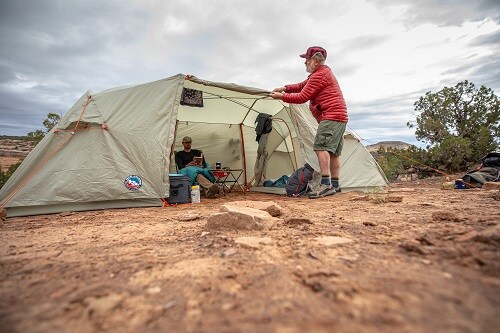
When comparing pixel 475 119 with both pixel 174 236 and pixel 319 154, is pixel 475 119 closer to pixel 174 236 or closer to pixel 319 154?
pixel 319 154

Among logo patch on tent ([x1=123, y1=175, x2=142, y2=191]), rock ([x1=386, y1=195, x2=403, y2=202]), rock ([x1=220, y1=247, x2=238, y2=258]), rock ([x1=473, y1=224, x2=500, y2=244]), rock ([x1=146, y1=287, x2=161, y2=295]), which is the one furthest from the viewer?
logo patch on tent ([x1=123, y1=175, x2=142, y2=191])

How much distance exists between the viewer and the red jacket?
419 centimetres

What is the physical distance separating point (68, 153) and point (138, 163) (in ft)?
3.37

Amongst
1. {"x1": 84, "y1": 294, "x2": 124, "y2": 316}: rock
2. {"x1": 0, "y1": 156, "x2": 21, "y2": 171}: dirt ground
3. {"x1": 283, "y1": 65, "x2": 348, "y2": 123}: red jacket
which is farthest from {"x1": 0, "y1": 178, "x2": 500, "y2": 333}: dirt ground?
{"x1": 0, "y1": 156, "x2": 21, "y2": 171}: dirt ground

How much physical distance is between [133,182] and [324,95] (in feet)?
10.5

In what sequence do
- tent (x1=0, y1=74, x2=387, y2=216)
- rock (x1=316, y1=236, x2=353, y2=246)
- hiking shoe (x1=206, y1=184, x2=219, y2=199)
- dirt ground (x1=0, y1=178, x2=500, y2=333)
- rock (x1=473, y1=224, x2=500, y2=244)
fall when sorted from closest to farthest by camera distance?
dirt ground (x1=0, y1=178, x2=500, y2=333) < rock (x1=473, y1=224, x2=500, y2=244) < rock (x1=316, y1=236, x2=353, y2=246) < tent (x1=0, y1=74, x2=387, y2=216) < hiking shoe (x1=206, y1=184, x2=219, y2=199)

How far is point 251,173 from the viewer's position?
7809 mm

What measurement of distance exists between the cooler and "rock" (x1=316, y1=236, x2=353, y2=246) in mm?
3336

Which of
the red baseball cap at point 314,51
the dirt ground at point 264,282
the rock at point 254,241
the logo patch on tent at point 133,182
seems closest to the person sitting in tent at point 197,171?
the logo patch on tent at point 133,182

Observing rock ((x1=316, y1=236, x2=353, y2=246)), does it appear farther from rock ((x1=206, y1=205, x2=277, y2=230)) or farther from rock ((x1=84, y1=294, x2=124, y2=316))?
rock ((x1=84, y1=294, x2=124, y2=316))


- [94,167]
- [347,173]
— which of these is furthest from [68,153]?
[347,173]

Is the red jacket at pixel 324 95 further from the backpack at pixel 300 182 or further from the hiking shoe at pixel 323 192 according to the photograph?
the backpack at pixel 300 182

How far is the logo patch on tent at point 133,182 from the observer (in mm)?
4080

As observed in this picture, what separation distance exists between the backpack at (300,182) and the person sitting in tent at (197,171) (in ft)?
5.16
